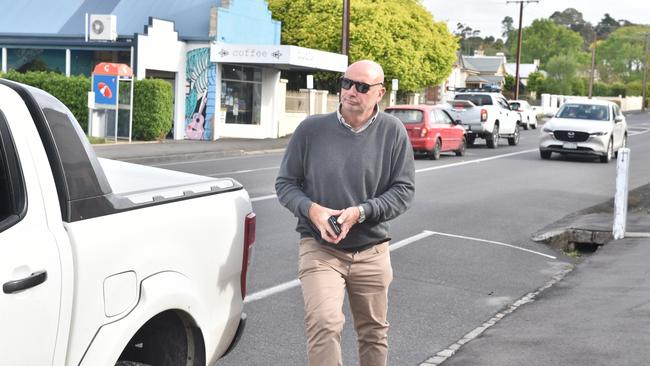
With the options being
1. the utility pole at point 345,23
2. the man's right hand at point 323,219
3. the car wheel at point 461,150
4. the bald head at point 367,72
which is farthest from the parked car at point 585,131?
the man's right hand at point 323,219

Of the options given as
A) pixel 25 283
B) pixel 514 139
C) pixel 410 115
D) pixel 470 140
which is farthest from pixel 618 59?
pixel 25 283

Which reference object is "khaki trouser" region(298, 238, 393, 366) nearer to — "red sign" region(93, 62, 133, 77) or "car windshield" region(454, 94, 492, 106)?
"red sign" region(93, 62, 133, 77)

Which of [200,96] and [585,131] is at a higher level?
[200,96]

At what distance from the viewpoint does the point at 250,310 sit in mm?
7426

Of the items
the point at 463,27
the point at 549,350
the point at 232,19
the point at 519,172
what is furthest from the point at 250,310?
the point at 463,27

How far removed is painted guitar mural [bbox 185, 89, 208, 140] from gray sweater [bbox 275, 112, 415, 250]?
90.9ft

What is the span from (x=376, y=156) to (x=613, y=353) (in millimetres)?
2592

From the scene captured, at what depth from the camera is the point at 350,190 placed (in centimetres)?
470

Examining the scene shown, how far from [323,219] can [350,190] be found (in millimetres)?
283

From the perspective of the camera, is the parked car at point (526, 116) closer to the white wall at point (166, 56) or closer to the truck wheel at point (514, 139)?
the truck wheel at point (514, 139)

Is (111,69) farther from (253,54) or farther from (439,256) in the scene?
(439,256)

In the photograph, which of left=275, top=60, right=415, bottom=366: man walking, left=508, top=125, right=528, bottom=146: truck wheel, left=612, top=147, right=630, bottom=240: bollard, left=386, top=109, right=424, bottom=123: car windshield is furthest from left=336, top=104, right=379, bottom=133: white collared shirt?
left=508, top=125, right=528, bottom=146: truck wheel

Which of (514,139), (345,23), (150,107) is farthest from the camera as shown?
(514,139)

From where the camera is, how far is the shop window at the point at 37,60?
32875mm
